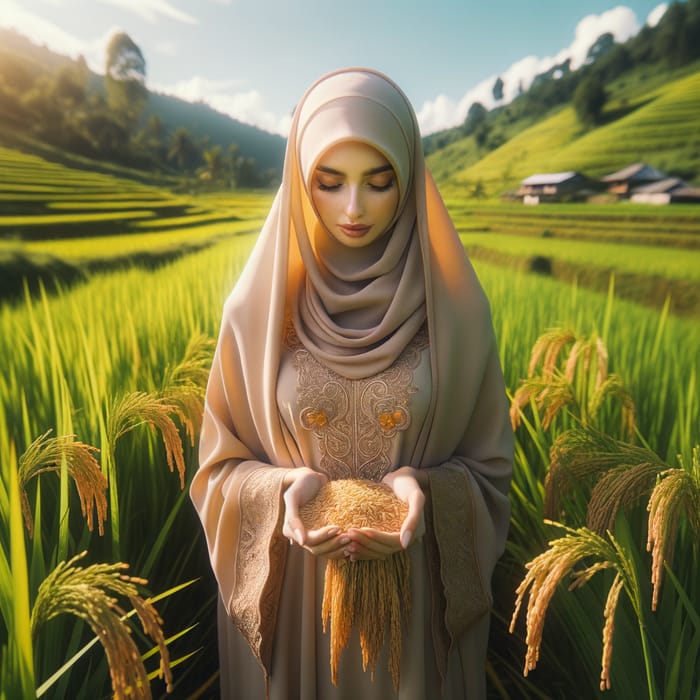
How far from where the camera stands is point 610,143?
8.45 feet

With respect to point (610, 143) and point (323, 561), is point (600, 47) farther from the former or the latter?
point (323, 561)

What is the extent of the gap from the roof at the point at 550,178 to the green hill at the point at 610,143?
1.0 inches

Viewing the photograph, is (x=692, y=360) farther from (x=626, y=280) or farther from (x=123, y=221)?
(x=123, y=221)

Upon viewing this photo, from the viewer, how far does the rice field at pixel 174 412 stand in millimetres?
1087

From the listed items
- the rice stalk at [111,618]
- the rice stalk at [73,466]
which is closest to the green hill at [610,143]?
the rice stalk at [73,466]

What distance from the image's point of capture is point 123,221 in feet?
8.32

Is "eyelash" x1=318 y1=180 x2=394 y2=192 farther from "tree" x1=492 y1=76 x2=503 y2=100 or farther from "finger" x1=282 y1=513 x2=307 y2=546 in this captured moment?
"tree" x1=492 y1=76 x2=503 y2=100

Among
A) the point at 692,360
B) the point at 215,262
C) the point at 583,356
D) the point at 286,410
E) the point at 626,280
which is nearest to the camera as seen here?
the point at 286,410

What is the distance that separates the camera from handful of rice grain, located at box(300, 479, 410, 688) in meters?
0.98

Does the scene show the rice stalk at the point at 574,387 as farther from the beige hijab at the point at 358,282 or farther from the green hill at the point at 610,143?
the green hill at the point at 610,143

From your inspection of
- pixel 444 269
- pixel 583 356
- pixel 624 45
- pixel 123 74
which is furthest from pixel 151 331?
pixel 624 45

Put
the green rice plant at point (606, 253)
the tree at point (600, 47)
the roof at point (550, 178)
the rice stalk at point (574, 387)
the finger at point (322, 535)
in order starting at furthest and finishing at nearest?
1. the roof at point (550, 178)
2. the tree at point (600, 47)
3. the green rice plant at point (606, 253)
4. the rice stalk at point (574, 387)
5. the finger at point (322, 535)

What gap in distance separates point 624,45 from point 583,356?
1.66 meters

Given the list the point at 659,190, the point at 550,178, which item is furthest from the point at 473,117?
the point at 659,190
